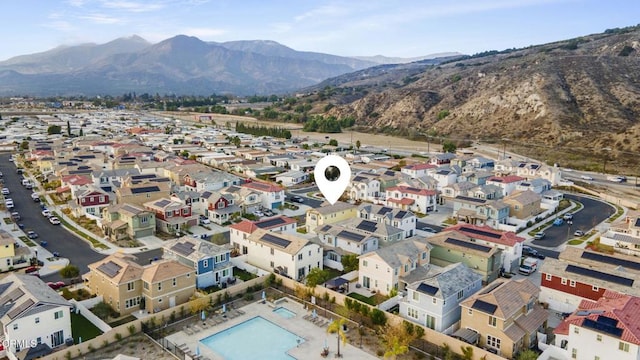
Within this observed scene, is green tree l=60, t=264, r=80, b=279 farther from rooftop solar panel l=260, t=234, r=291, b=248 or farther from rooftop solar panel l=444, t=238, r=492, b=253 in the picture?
rooftop solar panel l=444, t=238, r=492, b=253

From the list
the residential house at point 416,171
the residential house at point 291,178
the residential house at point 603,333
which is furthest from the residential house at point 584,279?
the residential house at point 291,178

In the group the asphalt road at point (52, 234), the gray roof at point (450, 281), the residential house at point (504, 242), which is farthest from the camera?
the asphalt road at point (52, 234)

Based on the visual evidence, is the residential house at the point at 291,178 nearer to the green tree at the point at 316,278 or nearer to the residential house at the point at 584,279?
the green tree at the point at 316,278

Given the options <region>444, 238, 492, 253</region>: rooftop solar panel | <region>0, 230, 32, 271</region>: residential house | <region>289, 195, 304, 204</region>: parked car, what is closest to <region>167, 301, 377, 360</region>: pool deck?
<region>444, 238, 492, 253</region>: rooftop solar panel

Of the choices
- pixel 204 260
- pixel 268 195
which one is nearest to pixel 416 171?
pixel 268 195

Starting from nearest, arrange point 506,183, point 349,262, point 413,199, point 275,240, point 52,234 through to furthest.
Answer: point 349,262 → point 275,240 → point 52,234 → point 413,199 → point 506,183

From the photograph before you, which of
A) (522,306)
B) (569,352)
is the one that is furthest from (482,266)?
(569,352)

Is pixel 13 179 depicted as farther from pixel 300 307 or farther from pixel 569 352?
pixel 569 352

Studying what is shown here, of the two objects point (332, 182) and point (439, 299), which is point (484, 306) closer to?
point (439, 299)
